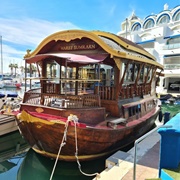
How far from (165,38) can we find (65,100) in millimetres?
26816

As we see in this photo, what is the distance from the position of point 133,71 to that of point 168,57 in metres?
21.6

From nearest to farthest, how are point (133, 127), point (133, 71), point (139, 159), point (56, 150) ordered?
point (139, 159) < point (56, 150) < point (133, 127) < point (133, 71)

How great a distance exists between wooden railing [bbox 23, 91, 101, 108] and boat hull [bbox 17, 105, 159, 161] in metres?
0.82

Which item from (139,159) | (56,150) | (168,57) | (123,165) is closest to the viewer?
(123,165)

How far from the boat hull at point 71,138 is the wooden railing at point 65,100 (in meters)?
0.82

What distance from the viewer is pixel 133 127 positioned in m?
6.56

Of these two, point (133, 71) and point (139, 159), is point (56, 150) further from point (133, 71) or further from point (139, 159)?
point (133, 71)

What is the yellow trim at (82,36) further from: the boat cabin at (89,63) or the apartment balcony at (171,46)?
the apartment balcony at (171,46)

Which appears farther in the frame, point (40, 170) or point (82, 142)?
point (40, 170)

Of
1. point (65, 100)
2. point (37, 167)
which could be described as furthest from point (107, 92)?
point (37, 167)

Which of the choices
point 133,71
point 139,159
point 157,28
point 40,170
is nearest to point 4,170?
point 40,170

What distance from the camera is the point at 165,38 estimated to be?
92.5ft

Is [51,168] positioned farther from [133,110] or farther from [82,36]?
[82,36]

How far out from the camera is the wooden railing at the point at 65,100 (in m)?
5.64
